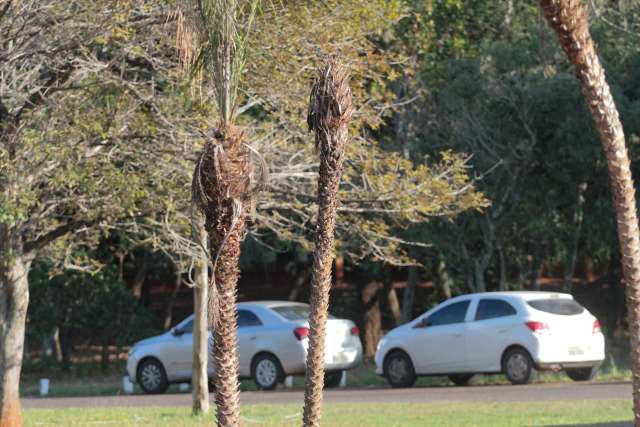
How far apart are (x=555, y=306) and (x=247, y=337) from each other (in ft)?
19.5

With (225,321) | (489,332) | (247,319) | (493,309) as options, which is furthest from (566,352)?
(225,321)

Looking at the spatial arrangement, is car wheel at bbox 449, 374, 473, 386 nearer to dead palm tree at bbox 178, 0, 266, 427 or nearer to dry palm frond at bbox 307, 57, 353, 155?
dry palm frond at bbox 307, 57, 353, 155

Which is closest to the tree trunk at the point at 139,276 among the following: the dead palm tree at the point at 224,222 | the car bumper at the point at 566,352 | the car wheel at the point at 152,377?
the car wheel at the point at 152,377

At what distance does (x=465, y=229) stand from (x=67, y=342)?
1187cm

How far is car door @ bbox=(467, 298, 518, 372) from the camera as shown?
67.3 ft

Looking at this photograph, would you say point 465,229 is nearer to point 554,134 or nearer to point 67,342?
point 554,134

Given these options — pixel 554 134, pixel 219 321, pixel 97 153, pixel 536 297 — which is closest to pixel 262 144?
pixel 97 153

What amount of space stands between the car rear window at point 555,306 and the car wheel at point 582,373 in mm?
1346

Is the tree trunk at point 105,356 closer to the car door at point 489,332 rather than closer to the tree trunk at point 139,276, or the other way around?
the tree trunk at point 139,276

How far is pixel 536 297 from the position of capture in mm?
20609

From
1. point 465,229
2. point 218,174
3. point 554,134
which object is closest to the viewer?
point 218,174

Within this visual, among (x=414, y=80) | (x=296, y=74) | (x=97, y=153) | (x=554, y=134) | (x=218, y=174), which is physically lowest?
(x=218, y=174)

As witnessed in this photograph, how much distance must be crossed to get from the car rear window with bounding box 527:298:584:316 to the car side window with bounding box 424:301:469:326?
4.49ft

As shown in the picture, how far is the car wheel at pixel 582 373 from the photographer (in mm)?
21375
